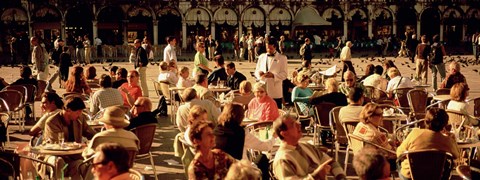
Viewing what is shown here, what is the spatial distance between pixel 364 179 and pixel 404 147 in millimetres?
2236

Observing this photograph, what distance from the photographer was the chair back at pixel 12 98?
42.0 ft

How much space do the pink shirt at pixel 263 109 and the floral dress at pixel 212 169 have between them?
364cm

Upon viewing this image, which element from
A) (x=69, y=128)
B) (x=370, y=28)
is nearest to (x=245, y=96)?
(x=69, y=128)

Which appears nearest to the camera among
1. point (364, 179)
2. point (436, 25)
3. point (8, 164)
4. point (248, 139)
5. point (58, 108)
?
point (364, 179)

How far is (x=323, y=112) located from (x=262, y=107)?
958mm

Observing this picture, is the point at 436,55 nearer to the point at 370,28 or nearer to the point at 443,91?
the point at 443,91

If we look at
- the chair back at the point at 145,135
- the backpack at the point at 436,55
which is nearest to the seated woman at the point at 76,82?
the chair back at the point at 145,135

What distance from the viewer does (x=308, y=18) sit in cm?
4544

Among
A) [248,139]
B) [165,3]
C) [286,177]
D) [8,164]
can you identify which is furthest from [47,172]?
[165,3]

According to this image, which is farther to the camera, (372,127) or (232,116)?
(372,127)

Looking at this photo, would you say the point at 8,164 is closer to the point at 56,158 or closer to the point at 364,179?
the point at 56,158

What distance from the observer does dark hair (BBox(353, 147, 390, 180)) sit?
201 inches

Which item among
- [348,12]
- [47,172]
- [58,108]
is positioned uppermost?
[348,12]

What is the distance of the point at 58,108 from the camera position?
9211 mm
